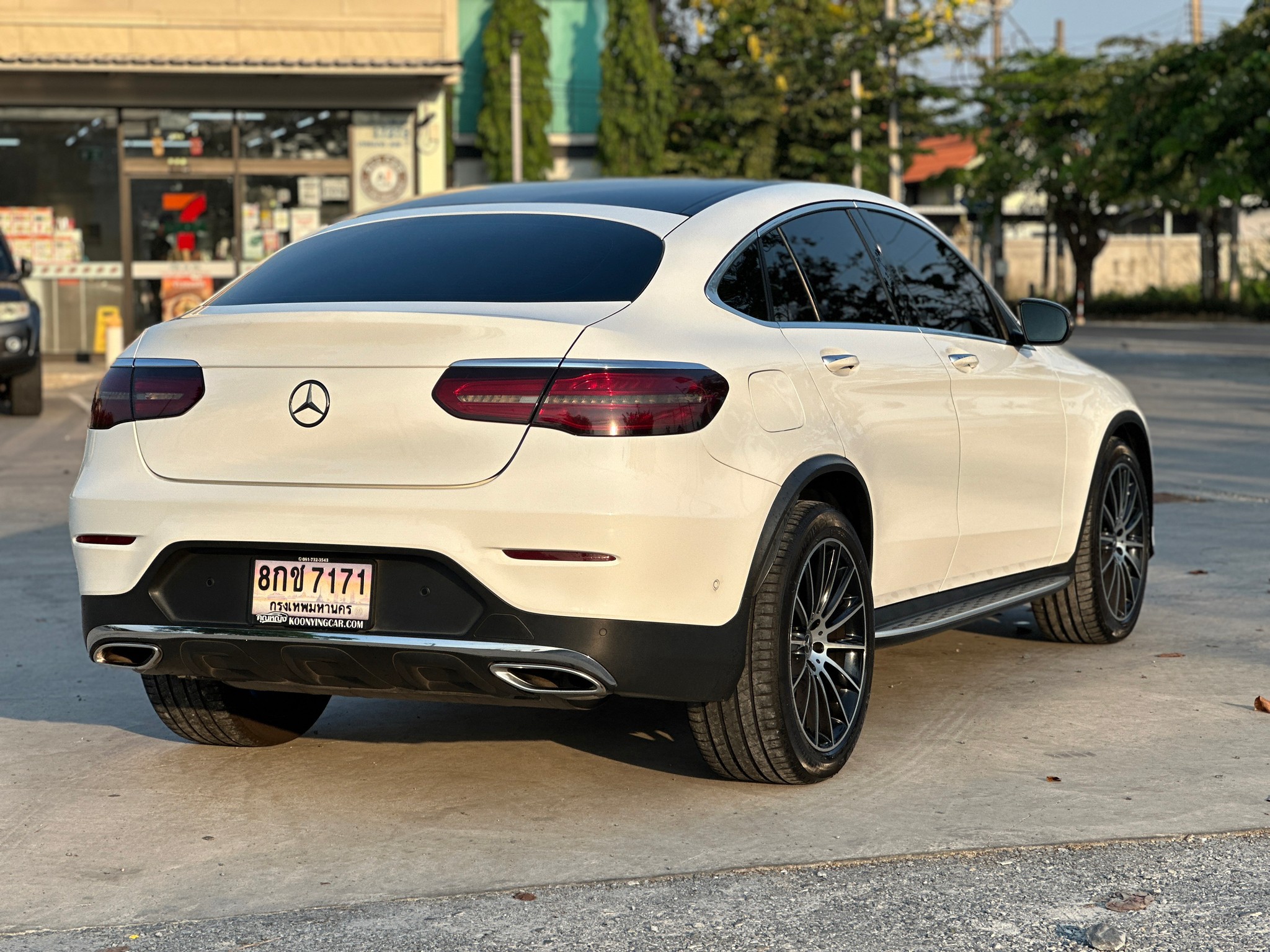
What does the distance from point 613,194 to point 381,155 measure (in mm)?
19858

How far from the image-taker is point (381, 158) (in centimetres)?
2452

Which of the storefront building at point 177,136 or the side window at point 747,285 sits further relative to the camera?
the storefront building at point 177,136

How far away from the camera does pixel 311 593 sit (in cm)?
447

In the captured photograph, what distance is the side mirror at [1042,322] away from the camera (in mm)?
6383

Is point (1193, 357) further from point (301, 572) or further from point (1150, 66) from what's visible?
point (301, 572)

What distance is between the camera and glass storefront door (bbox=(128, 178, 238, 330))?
23.6m

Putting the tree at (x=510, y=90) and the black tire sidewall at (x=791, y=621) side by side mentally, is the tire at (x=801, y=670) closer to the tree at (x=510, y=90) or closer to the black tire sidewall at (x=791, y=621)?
the black tire sidewall at (x=791, y=621)

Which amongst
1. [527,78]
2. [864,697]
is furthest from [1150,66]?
[864,697]

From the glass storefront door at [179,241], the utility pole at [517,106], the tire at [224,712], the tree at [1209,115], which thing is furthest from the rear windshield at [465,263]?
the utility pole at [517,106]

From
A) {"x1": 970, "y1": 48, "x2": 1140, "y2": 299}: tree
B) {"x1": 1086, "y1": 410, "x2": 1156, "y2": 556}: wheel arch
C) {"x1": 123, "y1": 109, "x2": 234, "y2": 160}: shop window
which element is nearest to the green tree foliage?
{"x1": 970, "y1": 48, "x2": 1140, "y2": 299}: tree

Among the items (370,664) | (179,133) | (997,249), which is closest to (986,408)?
(370,664)

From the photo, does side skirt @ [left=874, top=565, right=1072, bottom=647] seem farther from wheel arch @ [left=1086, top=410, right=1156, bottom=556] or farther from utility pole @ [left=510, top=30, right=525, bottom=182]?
utility pole @ [left=510, top=30, right=525, bottom=182]

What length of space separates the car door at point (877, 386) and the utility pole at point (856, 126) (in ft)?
118

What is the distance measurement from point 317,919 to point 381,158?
21496mm
